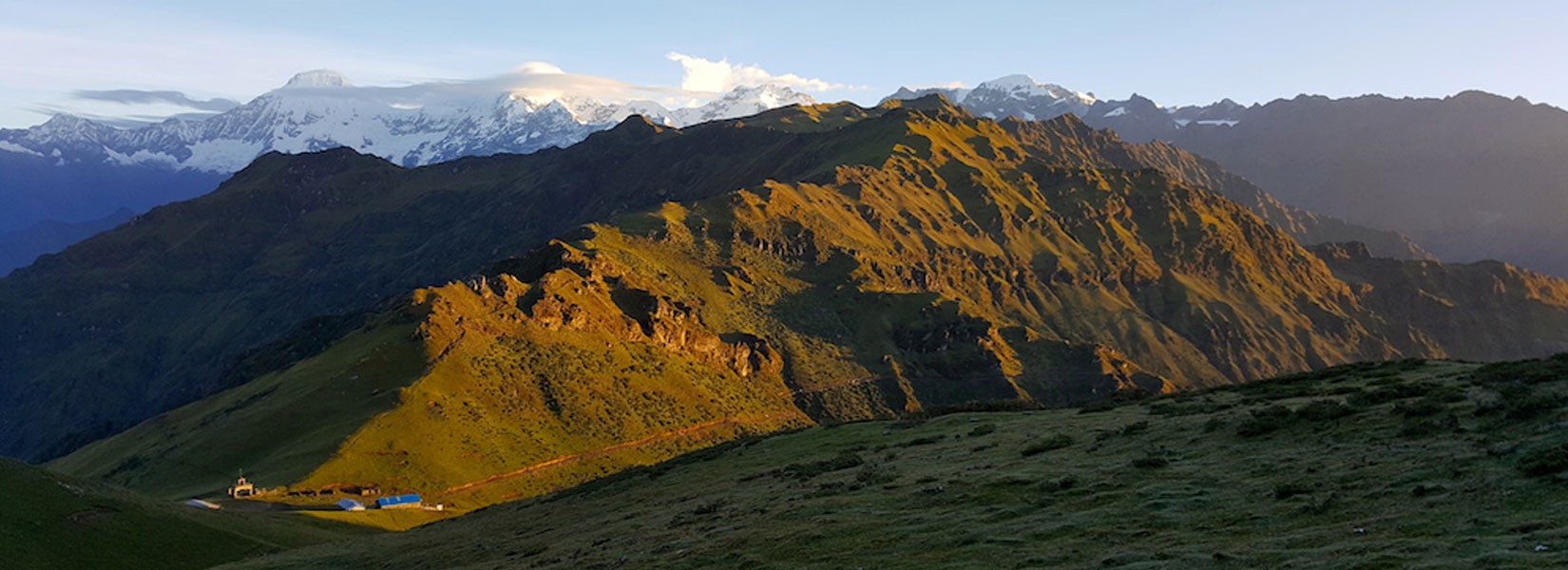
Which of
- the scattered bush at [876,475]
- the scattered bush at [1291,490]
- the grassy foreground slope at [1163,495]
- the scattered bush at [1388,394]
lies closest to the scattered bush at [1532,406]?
the grassy foreground slope at [1163,495]

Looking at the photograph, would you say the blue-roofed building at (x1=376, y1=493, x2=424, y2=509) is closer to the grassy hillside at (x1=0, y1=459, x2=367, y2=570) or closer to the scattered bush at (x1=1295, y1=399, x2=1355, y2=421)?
the grassy hillside at (x1=0, y1=459, x2=367, y2=570)

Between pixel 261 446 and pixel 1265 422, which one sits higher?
pixel 1265 422

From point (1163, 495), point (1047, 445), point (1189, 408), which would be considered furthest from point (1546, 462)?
point (1189, 408)

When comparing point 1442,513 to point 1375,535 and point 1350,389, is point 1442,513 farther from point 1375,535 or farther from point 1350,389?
point 1350,389

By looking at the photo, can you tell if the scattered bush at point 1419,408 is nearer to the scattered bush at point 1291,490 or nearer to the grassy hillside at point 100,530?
the scattered bush at point 1291,490

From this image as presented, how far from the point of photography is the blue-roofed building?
14250 cm

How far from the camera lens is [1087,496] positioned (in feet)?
132

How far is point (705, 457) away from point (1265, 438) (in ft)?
151

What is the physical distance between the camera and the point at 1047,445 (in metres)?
53.8

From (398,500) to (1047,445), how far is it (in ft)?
370

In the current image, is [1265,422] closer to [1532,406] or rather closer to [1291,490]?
[1532,406]

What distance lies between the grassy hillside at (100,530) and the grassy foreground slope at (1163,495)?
15.7 meters

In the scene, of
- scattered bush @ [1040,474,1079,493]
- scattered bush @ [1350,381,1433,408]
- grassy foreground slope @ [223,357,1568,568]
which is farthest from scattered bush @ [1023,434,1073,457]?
scattered bush @ [1350,381,1433,408]

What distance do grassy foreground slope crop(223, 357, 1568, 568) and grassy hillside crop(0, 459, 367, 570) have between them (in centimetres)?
1573
